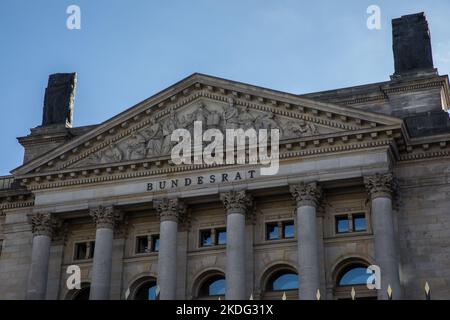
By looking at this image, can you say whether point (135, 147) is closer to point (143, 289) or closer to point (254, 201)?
point (254, 201)

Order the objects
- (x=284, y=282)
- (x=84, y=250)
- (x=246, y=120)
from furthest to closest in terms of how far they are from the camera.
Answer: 1. (x=84, y=250)
2. (x=246, y=120)
3. (x=284, y=282)

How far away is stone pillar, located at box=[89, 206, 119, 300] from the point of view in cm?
3962

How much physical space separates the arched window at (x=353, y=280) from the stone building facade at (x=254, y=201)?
54 millimetres

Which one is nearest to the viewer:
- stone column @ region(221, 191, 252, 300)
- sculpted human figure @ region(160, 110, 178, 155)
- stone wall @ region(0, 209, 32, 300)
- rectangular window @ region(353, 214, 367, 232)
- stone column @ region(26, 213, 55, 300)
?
stone column @ region(221, 191, 252, 300)

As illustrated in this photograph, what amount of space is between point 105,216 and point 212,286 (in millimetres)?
6664

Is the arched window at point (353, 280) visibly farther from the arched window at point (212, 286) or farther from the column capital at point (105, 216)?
the column capital at point (105, 216)

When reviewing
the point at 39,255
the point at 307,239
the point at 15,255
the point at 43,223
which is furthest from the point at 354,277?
the point at 15,255

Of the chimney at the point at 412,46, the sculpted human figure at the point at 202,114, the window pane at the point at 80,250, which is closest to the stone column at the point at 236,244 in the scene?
the sculpted human figure at the point at 202,114

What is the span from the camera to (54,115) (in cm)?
4903

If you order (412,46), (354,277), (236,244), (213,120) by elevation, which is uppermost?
(412,46)

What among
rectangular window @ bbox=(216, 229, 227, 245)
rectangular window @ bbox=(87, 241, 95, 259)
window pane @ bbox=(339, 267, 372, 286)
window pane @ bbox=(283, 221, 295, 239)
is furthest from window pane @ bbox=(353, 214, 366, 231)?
rectangular window @ bbox=(87, 241, 95, 259)

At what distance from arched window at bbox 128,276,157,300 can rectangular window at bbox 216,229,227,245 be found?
159 inches

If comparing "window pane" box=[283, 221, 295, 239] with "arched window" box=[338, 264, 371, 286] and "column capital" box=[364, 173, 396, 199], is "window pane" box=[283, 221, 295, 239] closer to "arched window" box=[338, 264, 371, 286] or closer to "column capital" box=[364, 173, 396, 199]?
"arched window" box=[338, 264, 371, 286]

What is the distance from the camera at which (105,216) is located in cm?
4131
